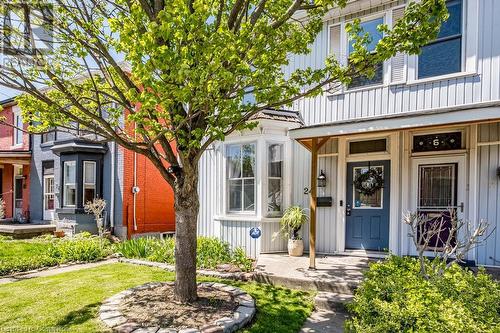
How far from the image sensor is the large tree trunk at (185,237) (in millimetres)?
4770

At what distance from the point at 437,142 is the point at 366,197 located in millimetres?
1962

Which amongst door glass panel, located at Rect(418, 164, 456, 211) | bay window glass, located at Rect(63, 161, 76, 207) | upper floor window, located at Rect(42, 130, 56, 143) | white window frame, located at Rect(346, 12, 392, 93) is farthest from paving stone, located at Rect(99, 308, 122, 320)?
upper floor window, located at Rect(42, 130, 56, 143)

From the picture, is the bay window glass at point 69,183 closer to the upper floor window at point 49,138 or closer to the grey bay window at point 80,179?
the grey bay window at point 80,179

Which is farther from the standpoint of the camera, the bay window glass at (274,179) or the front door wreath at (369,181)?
the bay window glass at (274,179)

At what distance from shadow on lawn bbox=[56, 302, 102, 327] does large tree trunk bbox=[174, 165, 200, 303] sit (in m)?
1.23

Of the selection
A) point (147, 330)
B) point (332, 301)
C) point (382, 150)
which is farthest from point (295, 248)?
point (147, 330)

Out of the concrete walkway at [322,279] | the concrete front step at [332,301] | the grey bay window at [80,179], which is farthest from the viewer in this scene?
the grey bay window at [80,179]

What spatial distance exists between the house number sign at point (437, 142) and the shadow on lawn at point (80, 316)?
700 cm

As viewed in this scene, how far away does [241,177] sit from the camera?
28.4 feet

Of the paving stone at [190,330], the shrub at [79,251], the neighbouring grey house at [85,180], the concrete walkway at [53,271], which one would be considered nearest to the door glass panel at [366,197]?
the paving stone at [190,330]

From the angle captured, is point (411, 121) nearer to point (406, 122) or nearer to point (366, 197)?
point (406, 122)

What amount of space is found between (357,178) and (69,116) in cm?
628

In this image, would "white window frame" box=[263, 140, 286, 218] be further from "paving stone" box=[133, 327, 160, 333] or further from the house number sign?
"paving stone" box=[133, 327, 160, 333]

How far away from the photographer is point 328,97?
26.7 feet
